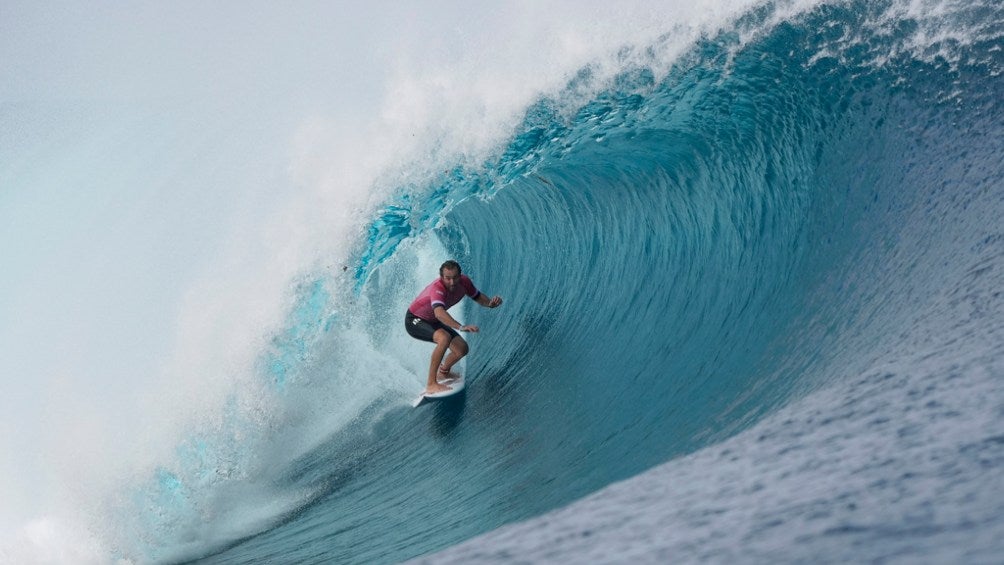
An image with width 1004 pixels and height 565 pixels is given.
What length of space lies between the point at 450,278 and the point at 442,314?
258mm

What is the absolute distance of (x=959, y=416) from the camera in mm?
2246

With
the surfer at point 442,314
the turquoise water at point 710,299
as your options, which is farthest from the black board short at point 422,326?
the turquoise water at point 710,299

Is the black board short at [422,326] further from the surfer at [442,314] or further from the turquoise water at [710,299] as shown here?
the turquoise water at [710,299]

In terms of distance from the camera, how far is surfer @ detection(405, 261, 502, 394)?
5.79 metres

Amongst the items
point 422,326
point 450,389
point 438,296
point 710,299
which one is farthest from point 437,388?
point 710,299

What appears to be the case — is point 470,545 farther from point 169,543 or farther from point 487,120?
point 487,120

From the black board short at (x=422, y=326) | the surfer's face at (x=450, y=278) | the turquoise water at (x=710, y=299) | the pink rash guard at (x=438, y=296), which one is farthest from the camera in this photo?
the black board short at (x=422, y=326)

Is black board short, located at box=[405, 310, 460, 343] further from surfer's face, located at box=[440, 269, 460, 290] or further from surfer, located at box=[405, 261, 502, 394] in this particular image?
surfer's face, located at box=[440, 269, 460, 290]

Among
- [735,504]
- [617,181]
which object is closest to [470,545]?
[735,504]

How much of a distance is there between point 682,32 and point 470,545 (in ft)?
23.4

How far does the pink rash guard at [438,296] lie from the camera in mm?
5891

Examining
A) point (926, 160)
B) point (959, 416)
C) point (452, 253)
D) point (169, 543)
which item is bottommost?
point (959, 416)

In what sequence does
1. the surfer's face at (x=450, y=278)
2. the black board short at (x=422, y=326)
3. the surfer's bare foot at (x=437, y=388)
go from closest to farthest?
the surfer's face at (x=450, y=278) → the black board short at (x=422, y=326) → the surfer's bare foot at (x=437, y=388)

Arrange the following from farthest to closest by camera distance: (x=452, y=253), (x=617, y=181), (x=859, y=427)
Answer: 1. (x=452, y=253)
2. (x=617, y=181)
3. (x=859, y=427)
